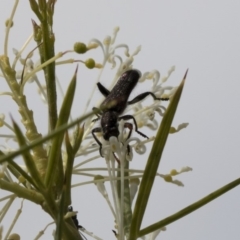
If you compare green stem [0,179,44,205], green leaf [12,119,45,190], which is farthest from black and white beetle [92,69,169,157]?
green leaf [12,119,45,190]

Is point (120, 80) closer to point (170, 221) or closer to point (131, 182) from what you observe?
point (131, 182)

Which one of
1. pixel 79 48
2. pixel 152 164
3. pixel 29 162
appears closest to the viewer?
pixel 29 162

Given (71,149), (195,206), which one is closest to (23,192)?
(71,149)

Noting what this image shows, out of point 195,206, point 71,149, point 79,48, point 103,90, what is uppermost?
point 103,90

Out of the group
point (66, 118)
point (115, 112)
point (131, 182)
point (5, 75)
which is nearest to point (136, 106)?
point (115, 112)

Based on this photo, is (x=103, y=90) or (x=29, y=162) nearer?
(x=29, y=162)

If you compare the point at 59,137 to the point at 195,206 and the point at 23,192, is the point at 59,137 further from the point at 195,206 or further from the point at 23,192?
the point at 195,206
